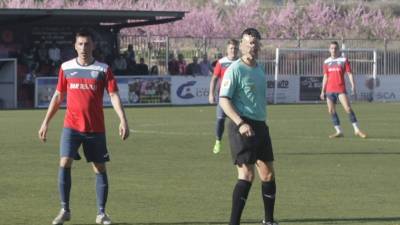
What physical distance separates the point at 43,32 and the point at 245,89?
3503 centimetres

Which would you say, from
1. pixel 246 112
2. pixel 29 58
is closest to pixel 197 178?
pixel 246 112

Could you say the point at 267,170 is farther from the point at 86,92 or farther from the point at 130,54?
the point at 130,54

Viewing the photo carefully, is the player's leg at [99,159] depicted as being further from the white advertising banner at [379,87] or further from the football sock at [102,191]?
the white advertising banner at [379,87]

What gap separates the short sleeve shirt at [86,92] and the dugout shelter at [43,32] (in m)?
29.2

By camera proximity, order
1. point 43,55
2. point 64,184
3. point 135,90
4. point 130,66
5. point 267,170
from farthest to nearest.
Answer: point 130,66 → point 43,55 → point 135,90 → point 64,184 → point 267,170

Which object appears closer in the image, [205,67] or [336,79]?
[336,79]

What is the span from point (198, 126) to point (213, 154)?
27.7ft

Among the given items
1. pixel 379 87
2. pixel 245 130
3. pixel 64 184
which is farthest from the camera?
pixel 379 87

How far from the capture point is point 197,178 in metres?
15.4

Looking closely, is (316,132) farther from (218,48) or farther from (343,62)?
(218,48)

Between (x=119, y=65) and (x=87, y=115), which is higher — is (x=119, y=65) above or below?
above

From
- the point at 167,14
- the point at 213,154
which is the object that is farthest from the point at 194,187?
the point at 167,14

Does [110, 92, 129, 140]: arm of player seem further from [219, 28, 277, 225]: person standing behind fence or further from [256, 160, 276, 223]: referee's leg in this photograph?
[256, 160, 276, 223]: referee's leg

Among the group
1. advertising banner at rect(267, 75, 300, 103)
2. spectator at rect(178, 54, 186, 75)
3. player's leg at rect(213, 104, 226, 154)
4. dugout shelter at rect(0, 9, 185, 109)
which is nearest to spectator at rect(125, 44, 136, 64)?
dugout shelter at rect(0, 9, 185, 109)
